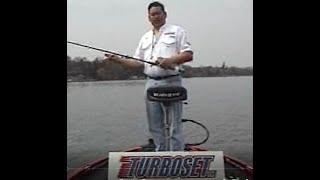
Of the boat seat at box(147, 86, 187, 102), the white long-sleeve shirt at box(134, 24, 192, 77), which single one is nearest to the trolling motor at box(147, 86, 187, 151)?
the boat seat at box(147, 86, 187, 102)

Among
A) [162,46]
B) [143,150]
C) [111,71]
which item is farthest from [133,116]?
[162,46]

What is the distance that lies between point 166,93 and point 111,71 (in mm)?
449

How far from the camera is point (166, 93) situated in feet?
10.8

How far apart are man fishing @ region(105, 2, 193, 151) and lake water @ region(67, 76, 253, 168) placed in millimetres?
69

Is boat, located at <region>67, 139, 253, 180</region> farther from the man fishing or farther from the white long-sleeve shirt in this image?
the white long-sleeve shirt

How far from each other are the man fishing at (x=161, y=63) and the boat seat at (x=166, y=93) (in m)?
0.03

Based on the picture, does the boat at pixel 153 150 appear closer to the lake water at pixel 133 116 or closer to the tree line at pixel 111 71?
the lake water at pixel 133 116

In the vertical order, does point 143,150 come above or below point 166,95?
below

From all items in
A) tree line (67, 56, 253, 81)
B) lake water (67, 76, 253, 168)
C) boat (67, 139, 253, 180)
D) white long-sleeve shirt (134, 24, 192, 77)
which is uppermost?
white long-sleeve shirt (134, 24, 192, 77)

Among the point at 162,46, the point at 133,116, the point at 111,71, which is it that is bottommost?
the point at 133,116

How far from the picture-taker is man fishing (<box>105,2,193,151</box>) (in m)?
3.30

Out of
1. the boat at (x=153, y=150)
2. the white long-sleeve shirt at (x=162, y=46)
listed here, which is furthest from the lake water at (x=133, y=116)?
the white long-sleeve shirt at (x=162, y=46)

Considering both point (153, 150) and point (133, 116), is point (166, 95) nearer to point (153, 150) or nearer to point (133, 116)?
point (133, 116)
